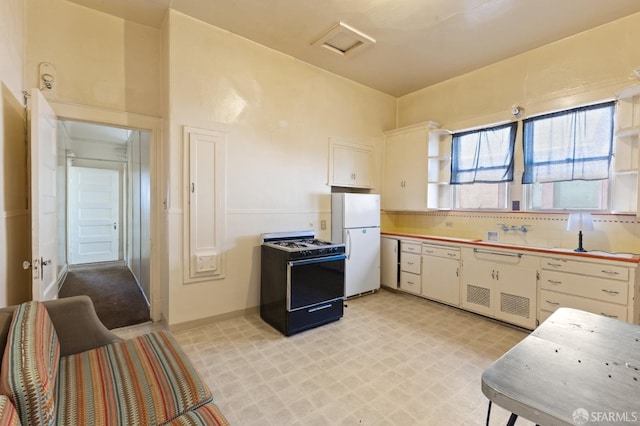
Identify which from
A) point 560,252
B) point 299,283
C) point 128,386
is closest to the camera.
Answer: point 128,386

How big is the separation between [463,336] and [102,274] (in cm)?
635

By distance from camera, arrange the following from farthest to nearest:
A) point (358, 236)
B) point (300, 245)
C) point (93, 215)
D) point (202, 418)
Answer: point (93, 215) → point (358, 236) → point (300, 245) → point (202, 418)

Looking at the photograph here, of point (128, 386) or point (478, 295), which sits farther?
point (478, 295)

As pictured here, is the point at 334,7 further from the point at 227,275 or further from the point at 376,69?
the point at 227,275

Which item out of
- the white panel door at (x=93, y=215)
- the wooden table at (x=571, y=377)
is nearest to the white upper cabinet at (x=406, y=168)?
the wooden table at (x=571, y=377)

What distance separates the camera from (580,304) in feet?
9.09

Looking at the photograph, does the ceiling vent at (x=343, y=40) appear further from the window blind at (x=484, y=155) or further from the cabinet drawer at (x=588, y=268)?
the cabinet drawer at (x=588, y=268)

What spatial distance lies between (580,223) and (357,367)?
8.67 feet

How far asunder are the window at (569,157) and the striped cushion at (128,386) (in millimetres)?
3969

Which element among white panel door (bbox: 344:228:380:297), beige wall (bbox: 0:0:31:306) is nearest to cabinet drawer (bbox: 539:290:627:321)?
white panel door (bbox: 344:228:380:297)

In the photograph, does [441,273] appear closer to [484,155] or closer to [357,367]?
[484,155]

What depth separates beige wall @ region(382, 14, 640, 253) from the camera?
2914 mm

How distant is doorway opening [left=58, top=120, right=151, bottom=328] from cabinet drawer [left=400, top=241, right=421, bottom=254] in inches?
170

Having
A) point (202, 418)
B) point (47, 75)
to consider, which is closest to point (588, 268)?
point (202, 418)
